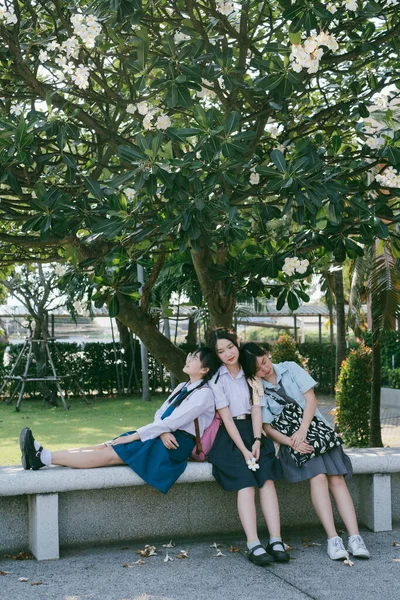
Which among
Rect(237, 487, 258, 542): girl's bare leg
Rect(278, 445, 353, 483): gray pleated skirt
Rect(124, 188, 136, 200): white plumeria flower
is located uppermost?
Rect(124, 188, 136, 200): white plumeria flower

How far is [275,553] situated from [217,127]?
8.08 feet

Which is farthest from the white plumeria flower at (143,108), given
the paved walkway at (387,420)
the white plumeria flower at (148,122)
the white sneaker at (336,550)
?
the paved walkway at (387,420)

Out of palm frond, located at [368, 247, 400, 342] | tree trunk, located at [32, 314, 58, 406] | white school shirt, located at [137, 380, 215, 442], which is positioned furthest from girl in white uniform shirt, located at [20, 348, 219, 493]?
tree trunk, located at [32, 314, 58, 406]

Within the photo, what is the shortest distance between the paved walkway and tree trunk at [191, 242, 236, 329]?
573cm

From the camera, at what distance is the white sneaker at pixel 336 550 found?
4.46 meters

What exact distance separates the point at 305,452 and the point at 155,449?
0.93m

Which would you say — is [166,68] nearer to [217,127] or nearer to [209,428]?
[217,127]

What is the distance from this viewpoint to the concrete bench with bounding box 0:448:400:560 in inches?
179

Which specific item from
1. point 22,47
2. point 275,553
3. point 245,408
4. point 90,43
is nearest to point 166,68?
point 90,43

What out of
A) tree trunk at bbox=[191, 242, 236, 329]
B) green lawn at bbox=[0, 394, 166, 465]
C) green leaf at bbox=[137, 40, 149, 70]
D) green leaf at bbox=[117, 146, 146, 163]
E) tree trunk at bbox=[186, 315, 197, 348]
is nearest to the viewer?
green leaf at bbox=[117, 146, 146, 163]

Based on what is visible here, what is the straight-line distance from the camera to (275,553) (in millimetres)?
4477

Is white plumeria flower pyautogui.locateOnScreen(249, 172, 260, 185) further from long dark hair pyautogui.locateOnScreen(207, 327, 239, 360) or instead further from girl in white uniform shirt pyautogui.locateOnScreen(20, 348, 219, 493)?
girl in white uniform shirt pyautogui.locateOnScreen(20, 348, 219, 493)

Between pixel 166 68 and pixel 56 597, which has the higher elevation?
pixel 166 68

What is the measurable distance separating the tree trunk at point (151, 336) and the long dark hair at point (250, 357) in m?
0.74
